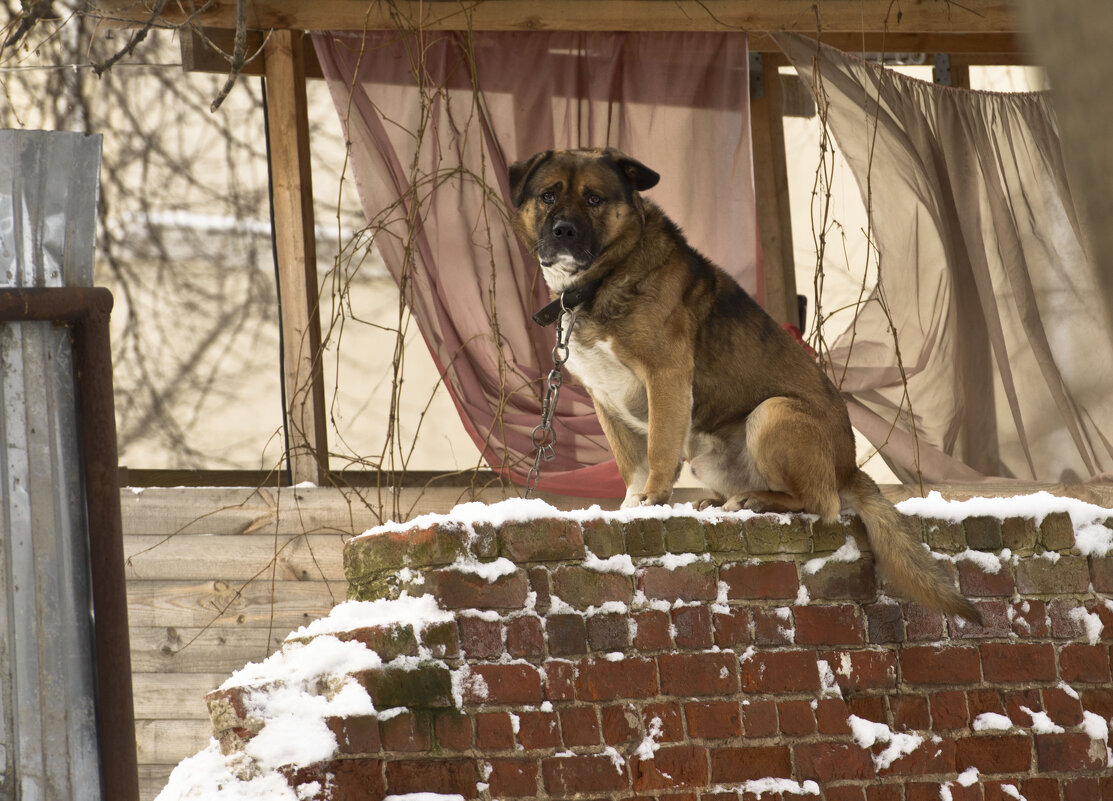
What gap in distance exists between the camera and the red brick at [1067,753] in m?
3.12

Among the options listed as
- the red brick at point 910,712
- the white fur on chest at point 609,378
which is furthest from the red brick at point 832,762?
the white fur on chest at point 609,378

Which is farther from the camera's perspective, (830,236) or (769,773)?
(830,236)

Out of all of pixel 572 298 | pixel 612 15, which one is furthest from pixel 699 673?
pixel 612 15

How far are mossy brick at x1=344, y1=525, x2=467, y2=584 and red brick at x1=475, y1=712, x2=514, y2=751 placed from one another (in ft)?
1.30

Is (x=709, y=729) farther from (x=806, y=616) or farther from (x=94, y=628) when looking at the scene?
(x=94, y=628)

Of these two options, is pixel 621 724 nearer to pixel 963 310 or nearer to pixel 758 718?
pixel 758 718

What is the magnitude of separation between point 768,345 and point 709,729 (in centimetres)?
136

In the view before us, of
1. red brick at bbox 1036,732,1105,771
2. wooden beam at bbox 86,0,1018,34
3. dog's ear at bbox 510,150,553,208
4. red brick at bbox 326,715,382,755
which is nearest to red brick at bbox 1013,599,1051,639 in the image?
red brick at bbox 1036,732,1105,771

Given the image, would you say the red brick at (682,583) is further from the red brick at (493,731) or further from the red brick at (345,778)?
the red brick at (345,778)

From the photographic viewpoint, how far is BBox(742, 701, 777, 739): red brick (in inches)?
118

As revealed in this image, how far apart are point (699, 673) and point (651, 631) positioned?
17cm

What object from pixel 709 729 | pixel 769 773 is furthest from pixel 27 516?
pixel 769 773

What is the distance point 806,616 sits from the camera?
3.11m

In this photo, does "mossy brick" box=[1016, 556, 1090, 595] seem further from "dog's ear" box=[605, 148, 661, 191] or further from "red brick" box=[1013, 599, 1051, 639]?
"dog's ear" box=[605, 148, 661, 191]
